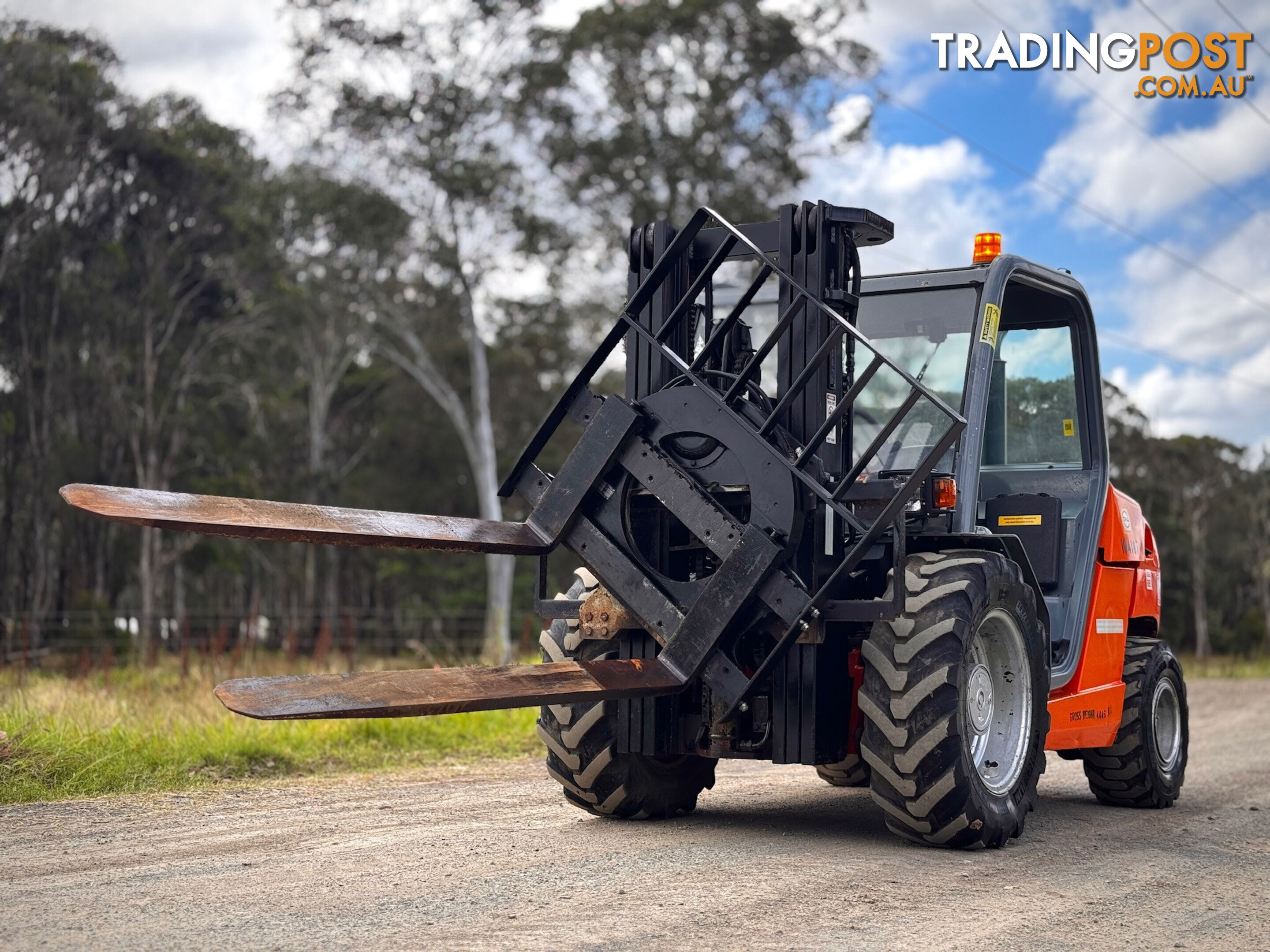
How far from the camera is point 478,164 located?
29.4 metres

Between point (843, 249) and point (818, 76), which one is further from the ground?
point (818, 76)

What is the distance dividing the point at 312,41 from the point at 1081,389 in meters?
24.5

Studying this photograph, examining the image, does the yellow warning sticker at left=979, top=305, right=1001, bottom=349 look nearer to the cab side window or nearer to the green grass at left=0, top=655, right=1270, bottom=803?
the cab side window

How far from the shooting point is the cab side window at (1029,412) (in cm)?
754

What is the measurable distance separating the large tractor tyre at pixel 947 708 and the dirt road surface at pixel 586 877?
0.63 ft

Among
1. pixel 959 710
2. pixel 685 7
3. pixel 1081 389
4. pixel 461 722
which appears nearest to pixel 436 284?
pixel 685 7

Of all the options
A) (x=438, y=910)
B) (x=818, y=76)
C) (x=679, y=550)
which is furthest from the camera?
(x=818, y=76)

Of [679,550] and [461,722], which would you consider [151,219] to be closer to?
[461,722]

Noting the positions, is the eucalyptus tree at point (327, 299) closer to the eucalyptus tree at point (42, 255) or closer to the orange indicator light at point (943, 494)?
the eucalyptus tree at point (42, 255)

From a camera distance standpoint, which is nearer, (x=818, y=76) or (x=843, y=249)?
(x=843, y=249)

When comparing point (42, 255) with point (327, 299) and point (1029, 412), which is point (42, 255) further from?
point (1029, 412)

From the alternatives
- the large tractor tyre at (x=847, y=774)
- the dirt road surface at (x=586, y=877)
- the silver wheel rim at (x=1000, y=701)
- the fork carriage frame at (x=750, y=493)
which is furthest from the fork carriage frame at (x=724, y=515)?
the large tractor tyre at (x=847, y=774)

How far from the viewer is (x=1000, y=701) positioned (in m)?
6.16

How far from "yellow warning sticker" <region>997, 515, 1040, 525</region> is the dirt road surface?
5.11ft
